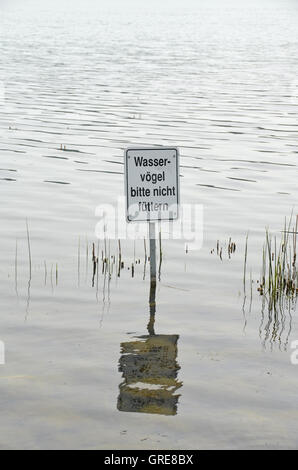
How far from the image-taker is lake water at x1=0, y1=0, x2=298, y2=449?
622 cm

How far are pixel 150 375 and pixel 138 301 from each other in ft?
6.75

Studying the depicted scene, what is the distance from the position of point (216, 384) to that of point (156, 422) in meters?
0.82

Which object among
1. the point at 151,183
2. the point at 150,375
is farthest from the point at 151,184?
the point at 150,375

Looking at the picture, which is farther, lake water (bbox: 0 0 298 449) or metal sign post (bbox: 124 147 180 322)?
metal sign post (bbox: 124 147 180 322)

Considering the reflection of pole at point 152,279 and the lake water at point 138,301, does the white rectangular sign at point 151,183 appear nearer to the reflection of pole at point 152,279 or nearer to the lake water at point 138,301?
the reflection of pole at point 152,279

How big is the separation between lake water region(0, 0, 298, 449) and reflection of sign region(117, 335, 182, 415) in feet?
0.06

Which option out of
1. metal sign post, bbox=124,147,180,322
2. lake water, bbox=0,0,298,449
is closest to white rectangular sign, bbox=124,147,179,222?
metal sign post, bbox=124,147,180,322

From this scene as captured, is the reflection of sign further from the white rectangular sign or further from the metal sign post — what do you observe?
the white rectangular sign

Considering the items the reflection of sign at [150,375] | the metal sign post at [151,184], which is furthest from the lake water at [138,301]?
the metal sign post at [151,184]

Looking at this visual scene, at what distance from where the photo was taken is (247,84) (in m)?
32.9

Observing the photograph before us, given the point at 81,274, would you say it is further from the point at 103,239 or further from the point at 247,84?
the point at 247,84

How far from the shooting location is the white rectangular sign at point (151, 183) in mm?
8727

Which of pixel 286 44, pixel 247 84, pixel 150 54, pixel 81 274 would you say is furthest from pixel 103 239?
pixel 286 44

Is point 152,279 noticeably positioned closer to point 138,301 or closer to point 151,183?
point 138,301
